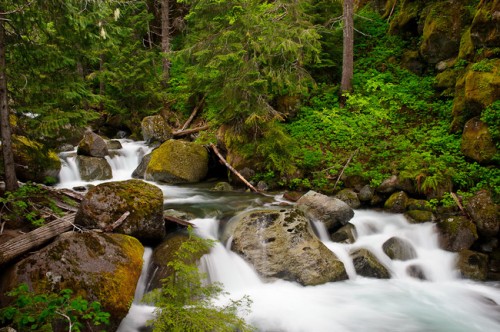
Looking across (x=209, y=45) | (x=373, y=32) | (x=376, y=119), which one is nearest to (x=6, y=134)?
(x=209, y=45)

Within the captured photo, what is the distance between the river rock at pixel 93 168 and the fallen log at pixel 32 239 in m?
6.97

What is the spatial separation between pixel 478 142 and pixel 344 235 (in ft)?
15.2

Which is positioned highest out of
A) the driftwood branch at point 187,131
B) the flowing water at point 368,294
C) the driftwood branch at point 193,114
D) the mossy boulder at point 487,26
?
the mossy boulder at point 487,26

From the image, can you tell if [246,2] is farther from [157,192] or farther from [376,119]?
[157,192]

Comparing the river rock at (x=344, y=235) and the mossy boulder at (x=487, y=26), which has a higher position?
the mossy boulder at (x=487, y=26)

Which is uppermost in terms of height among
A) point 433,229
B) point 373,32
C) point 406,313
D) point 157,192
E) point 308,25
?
point 373,32

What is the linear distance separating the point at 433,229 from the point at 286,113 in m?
6.88

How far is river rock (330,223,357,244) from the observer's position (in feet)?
26.2

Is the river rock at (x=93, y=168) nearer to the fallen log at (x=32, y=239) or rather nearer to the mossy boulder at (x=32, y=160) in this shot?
the mossy boulder at (x=32, y=160)

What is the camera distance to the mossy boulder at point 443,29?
12.0 m

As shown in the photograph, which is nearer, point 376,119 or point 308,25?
point 308,25

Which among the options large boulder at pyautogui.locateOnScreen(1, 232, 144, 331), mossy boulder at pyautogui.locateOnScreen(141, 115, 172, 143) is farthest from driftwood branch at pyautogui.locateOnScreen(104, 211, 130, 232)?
mossy boulder at pyautogui.locateOnScreen(141, 115, 172, 143)

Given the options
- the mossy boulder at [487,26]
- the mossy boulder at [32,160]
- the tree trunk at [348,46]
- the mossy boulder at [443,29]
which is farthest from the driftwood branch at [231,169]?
the mossy boulder at [443,29]

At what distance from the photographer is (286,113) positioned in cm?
1299
